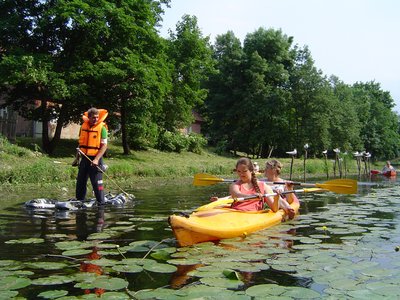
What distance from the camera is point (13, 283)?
420cm

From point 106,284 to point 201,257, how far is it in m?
1.61

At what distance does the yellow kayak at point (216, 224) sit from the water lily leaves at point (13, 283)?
2166 mm

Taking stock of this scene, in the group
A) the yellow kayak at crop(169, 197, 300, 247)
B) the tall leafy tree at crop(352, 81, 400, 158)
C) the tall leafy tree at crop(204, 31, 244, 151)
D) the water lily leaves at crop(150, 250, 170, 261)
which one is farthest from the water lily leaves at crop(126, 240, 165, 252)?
the tall leafy tree at crop(352, 81, 400, 158)

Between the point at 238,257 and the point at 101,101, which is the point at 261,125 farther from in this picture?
the point at 238,257

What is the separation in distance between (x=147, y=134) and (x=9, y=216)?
16.7m

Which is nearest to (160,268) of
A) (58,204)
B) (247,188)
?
(247,188)

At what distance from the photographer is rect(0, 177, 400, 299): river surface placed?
13.6 ft

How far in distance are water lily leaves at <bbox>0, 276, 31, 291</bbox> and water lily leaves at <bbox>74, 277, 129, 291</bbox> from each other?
1.57 ft

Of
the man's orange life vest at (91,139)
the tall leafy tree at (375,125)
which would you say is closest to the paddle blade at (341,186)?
the man's orange life vest at (91,139)

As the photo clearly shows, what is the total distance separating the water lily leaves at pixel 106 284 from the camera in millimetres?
4141

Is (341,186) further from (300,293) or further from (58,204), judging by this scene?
(58,204)

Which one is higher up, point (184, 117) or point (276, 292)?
point (184, 117)

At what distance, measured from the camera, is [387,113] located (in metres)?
70.5

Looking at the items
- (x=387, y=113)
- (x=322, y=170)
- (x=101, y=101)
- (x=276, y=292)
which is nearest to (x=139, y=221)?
(x=276, y=292)
